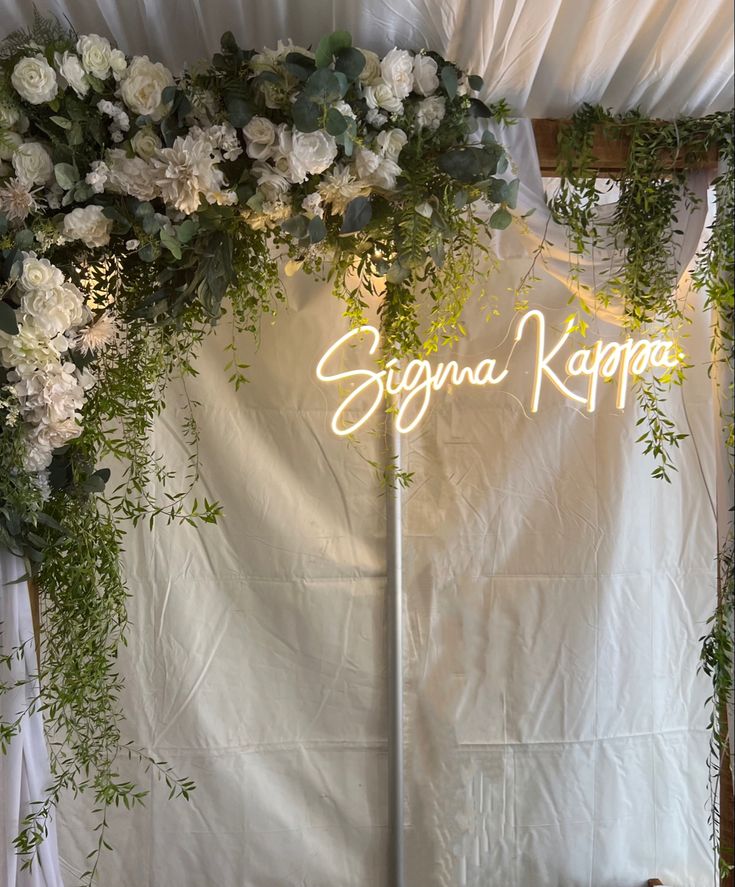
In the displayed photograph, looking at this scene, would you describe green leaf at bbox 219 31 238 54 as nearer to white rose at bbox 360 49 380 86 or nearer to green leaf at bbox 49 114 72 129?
white rose at bbox 360 49 380 86

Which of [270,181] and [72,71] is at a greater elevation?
[72,71]

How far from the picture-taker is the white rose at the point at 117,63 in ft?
6.79

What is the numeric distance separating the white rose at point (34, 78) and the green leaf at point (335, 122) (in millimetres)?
681

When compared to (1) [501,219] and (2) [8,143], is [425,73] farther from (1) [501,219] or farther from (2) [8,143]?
(2) [8,143]

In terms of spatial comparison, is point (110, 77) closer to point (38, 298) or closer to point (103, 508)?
point (38, 298)

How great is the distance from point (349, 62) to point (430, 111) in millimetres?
256

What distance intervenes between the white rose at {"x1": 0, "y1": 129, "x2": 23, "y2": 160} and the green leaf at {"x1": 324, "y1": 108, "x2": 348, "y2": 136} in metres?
0.78

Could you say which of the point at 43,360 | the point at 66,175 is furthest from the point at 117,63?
the point at 43,360

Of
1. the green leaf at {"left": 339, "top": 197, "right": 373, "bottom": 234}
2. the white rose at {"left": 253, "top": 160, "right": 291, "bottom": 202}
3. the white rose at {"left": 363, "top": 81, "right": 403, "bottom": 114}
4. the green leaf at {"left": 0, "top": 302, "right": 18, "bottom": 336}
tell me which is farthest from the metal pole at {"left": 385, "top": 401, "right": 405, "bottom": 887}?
the green leaf at {"left": 0, "top": 302, "right": 18, "bottom": 336}

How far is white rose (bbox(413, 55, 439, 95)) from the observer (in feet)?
6.95

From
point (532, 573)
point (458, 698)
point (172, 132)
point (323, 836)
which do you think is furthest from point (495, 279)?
point (323, 836)

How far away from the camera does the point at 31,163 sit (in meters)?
2.04

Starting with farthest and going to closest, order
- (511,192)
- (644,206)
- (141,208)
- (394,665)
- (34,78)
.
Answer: (394,665), (644,206), (511,192), (141,208), (34,78)

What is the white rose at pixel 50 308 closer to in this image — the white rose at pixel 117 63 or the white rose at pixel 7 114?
the white rose at pixel 7 114
